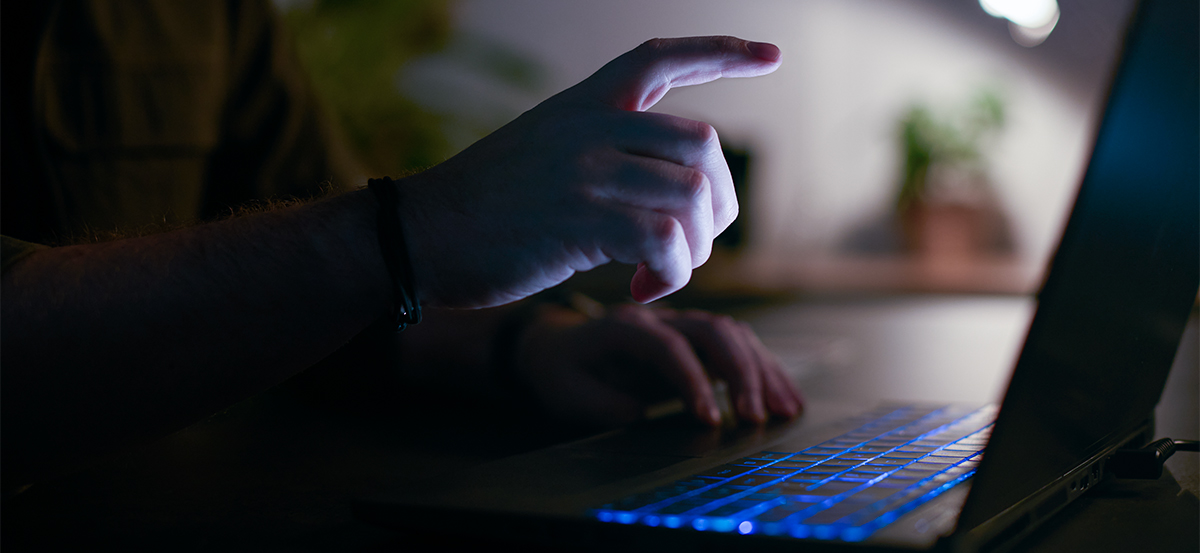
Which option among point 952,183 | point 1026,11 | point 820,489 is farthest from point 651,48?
point 952,183

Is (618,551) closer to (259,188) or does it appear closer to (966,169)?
(259,188)

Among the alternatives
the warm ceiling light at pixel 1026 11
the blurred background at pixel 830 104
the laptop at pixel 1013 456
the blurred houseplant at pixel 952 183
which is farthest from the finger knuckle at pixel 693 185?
the blurred houseplant at pixel 952 183

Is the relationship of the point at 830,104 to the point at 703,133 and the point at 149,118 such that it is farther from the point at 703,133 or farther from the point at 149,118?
the point at 703,133

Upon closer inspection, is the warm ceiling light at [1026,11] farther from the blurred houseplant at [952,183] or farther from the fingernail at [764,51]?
the fingernail at [764,51]

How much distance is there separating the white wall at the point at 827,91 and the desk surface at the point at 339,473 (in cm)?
174

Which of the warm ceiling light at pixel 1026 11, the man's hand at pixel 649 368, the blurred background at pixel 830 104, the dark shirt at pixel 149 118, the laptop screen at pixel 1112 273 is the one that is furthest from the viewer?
the blurred background at pixel 830 104

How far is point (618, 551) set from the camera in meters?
0.33

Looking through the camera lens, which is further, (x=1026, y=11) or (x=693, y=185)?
(x=1026, y=11)

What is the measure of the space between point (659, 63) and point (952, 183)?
2.42 metres

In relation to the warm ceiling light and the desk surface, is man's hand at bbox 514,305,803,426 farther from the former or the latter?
the warm ceiling light

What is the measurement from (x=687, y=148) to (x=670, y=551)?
233 millimetres

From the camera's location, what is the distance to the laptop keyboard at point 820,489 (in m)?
0.32

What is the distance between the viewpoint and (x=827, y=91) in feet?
9.37

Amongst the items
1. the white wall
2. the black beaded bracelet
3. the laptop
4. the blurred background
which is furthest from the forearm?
the white wall
